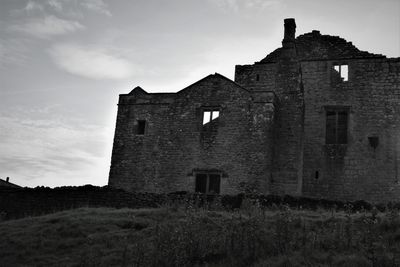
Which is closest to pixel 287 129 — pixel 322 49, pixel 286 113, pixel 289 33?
pixel 286 113

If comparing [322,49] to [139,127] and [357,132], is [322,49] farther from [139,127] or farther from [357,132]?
[139,127]

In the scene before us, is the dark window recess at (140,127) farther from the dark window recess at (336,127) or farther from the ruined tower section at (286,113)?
the dark window recess at (336,127)

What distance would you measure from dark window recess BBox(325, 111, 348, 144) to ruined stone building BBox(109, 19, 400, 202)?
55 millimetres

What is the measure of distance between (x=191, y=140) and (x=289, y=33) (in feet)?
26.4

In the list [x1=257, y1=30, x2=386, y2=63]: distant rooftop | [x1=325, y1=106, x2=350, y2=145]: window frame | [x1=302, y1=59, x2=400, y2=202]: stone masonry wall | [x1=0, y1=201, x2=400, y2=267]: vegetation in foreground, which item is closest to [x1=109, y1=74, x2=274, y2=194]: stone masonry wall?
[x1=302, y1=59, x2=400, y2=202]: stone masonry wall

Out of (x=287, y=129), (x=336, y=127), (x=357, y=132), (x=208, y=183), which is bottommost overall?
(x=208, y=183)

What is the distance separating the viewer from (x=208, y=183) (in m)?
21.7

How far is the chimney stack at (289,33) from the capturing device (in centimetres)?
2397

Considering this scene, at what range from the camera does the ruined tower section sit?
2164cm

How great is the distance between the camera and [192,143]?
22.6 m

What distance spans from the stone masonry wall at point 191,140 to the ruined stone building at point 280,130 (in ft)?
0.17

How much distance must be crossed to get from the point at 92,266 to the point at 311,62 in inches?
774

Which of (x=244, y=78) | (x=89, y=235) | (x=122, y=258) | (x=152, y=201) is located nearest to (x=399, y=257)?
(x=122, y=258)

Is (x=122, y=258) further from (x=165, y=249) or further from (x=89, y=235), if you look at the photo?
(x=89, y=235)
